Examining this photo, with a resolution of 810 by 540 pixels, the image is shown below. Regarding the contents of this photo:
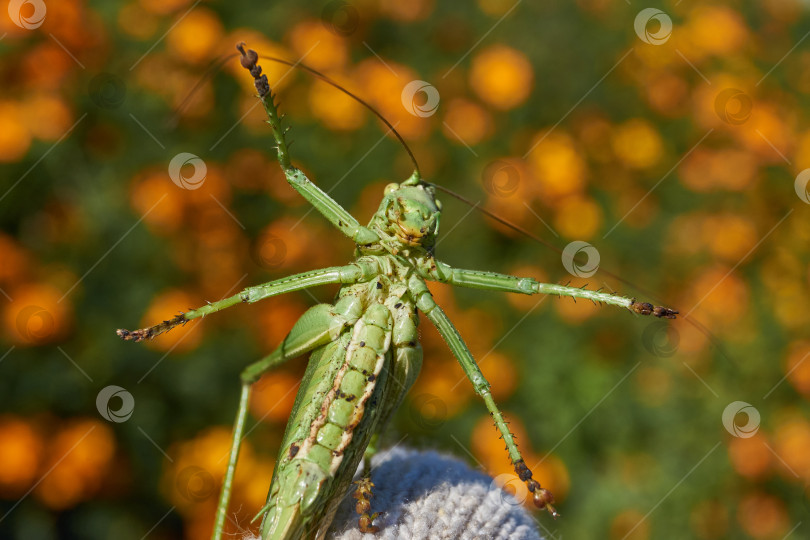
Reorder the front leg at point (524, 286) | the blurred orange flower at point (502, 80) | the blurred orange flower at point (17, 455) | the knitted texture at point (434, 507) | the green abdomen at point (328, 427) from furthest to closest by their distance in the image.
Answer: the blurred orange flower at point (502, 80), the blurred orange flower at point (17, 455), the knitted texture at point (434, 507), the front leg at point (524, 286), the green abdomen at point (328, 427)

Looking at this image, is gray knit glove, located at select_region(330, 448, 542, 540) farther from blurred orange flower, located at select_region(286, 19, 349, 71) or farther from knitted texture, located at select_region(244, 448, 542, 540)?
blurred orange flower, located at select_region(286, 19, 349, 71)

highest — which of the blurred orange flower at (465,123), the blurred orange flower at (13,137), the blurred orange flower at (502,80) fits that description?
the blurred orange flower at (502,80)

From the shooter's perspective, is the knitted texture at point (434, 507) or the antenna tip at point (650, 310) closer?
the antenna tip at point (650, 310)

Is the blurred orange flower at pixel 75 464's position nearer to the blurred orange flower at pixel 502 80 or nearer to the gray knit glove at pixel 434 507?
the gray knit glove at pixel 434 507

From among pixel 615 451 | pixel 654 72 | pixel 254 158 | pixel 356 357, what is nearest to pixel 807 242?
pixel 654 72

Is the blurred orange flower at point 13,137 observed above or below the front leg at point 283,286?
above

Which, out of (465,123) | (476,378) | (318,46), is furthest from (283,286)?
(465,123)

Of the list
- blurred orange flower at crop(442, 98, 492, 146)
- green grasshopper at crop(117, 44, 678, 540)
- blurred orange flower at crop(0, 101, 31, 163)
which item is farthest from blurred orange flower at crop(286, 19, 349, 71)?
green grasshopper at crop(117, 44, 678, 540)

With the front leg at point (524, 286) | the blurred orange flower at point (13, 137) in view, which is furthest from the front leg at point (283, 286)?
the blurred orange flower at point (13, 137)

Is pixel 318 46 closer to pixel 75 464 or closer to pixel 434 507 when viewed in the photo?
pixel 75 464
